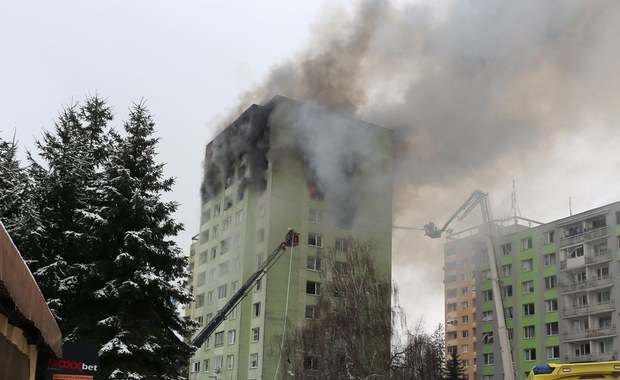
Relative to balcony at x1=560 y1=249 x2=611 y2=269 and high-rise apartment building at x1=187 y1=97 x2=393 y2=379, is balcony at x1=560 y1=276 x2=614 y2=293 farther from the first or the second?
high-rise apartment building at x1=187 y1=97 x2=393 y2=379

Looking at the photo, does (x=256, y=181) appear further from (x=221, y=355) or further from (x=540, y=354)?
(x=540, y=354)

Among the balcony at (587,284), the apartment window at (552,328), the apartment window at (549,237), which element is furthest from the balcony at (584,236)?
the apartment window at (552,328)

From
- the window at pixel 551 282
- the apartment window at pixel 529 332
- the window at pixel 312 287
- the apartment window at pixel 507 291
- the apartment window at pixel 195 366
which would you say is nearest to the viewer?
the window at pixel 312 287

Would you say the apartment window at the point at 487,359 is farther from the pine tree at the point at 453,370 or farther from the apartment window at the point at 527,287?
the apartment window at the point at 527,287

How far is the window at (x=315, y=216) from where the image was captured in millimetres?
62094

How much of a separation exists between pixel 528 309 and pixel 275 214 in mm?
25925

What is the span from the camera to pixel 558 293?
6425 centimetres

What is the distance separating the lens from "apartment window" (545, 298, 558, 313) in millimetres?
64500

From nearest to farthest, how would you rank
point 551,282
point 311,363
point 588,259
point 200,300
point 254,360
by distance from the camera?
point 311,363, point 254,360, point 588,259, point 551,282, point 200,300

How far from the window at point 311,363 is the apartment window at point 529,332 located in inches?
1360

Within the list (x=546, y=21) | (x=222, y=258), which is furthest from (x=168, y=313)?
(x=222, y=258)

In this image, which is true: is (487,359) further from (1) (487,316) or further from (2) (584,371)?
(2) (584,371)

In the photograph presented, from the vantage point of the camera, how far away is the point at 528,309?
66875 mm

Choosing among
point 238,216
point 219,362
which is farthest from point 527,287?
point 219,362
